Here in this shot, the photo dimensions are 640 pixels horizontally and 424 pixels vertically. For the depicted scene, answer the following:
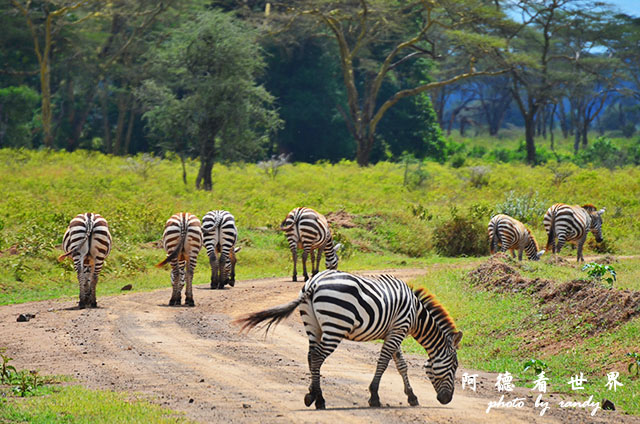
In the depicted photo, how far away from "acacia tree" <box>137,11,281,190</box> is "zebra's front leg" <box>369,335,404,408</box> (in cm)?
2716

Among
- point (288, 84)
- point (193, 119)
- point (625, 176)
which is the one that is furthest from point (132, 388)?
point (288, 84)

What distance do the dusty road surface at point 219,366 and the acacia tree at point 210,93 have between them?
20.1m

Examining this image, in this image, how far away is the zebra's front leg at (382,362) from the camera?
9.04m

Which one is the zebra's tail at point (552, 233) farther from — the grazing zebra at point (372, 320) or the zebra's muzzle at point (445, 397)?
the zebra's muzzle at point (445, 397)

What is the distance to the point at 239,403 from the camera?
8.91m

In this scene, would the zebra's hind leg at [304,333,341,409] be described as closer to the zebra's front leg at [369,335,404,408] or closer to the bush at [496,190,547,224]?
the zebra's front leg at [369,335,404,408]

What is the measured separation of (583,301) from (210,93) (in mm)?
24916

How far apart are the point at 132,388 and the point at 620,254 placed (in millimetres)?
21137

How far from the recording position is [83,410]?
330 inches

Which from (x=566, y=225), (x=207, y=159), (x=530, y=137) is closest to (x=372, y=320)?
(x=566, y=225)

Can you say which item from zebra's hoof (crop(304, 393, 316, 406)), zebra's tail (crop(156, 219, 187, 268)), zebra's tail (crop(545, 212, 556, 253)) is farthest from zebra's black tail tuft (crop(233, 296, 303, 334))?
zebra's tail (crop(545, 212, 556, 253))

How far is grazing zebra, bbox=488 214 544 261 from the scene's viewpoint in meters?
22.5

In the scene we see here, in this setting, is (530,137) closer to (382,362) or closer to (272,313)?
(382,362)

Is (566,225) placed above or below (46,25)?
below
